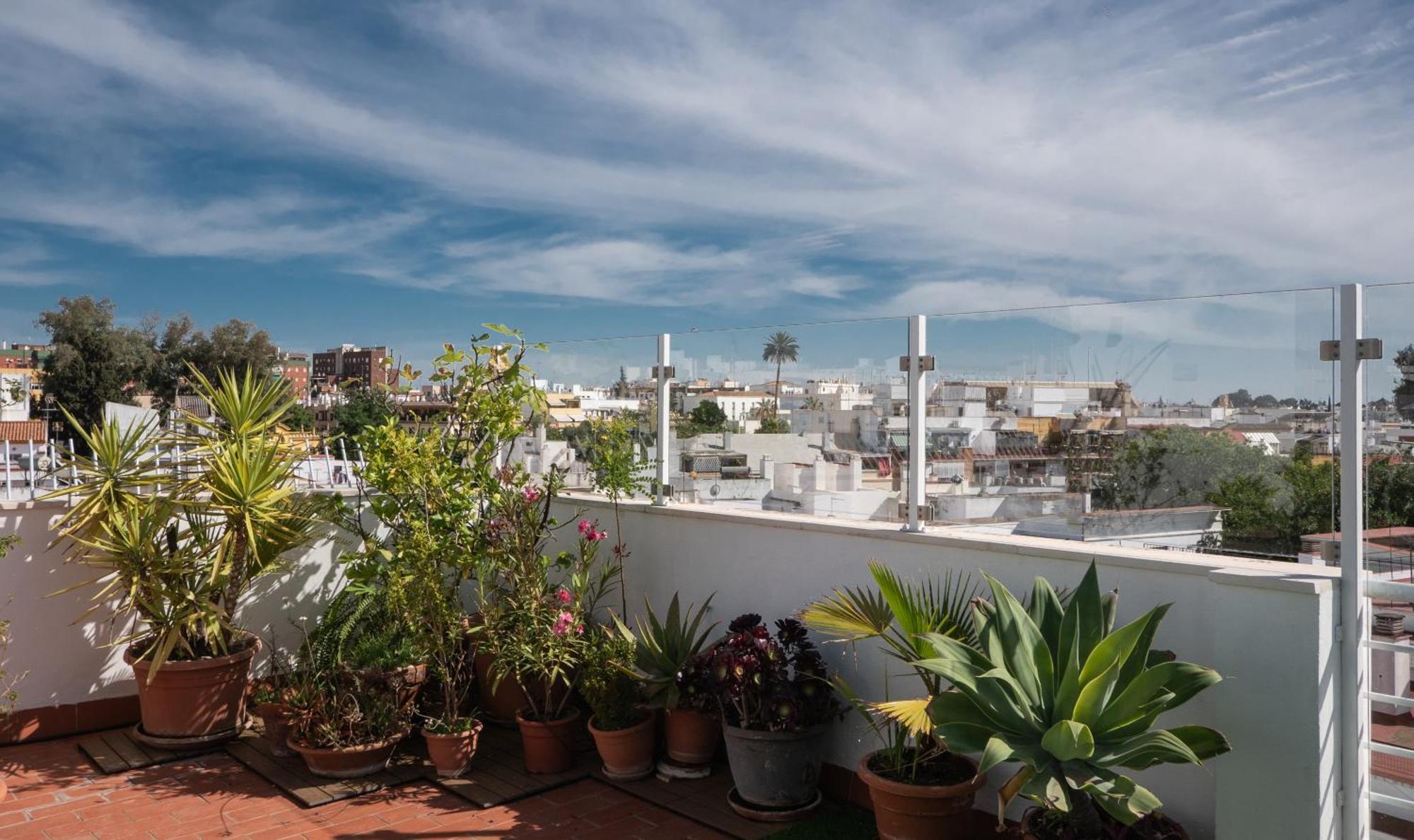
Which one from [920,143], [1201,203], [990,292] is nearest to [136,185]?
[920,143]

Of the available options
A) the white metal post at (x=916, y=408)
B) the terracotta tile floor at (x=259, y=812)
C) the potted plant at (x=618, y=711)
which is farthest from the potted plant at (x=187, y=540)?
the white metal post at (x=916, y=408)

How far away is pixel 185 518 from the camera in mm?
5785

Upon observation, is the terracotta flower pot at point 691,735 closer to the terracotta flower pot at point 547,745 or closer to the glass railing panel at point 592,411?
the terracotta flower pot at point 547,745

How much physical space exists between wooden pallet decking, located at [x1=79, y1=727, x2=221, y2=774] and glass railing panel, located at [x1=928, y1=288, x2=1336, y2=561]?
410 centimetres

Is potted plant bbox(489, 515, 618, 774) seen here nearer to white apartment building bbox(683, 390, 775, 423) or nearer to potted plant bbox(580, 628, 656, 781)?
potted plant bbox(580, 628, 656, 781)

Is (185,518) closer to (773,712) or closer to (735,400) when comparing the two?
(735,400)

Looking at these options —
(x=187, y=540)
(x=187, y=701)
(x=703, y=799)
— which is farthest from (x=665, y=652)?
(x=187, y=540)

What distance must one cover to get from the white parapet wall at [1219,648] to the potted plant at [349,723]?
2253 mm

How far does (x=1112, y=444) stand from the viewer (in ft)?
12.4

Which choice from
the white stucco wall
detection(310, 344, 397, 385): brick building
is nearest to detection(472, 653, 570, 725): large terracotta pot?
the white stucco wall

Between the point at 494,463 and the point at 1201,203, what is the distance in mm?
65551

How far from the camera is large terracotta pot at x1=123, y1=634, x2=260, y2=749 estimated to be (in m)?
5.34

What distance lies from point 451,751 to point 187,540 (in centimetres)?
208

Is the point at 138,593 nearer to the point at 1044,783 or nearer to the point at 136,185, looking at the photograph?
the point at 1044,783
